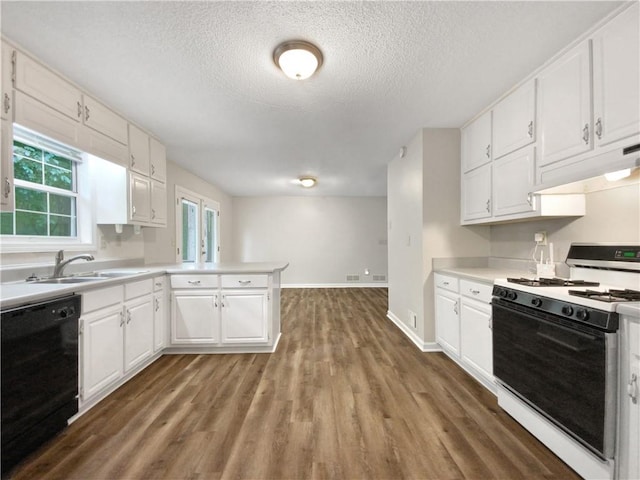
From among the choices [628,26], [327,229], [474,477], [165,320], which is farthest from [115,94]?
[327,229]

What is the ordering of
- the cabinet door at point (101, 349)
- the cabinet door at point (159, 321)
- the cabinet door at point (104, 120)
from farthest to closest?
the cabinet door at point (159, 321) → the cabinet door at point (104, 120) → the cabinet door at point (101, 349)

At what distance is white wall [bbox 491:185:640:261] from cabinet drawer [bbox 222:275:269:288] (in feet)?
8.17

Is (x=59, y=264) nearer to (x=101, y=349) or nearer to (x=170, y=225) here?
(x=101, y=349)

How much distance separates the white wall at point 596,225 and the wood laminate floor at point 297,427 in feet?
4.31

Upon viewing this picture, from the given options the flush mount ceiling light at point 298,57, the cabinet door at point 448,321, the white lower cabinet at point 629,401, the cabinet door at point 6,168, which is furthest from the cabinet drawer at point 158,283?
the white lower cabinet at point 629,401

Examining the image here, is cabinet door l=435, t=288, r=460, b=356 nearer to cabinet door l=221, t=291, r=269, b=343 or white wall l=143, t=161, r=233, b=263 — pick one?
cabinet door l=221, t=291, r=269, b=343

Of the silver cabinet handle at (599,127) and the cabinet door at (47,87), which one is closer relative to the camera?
the silver cabinet handle at (599,127)

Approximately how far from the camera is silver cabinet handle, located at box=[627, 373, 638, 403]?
A: 3.94ft

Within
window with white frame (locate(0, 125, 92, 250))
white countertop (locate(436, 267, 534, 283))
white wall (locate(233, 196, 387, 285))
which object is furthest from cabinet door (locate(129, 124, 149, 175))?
white wall (locate(233, 196, 387, 285))

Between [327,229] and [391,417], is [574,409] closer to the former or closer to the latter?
[391,417]

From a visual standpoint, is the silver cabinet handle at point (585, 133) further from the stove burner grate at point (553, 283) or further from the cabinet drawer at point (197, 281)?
the cabinet drawer at point (197, 281)

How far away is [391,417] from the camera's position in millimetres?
1904

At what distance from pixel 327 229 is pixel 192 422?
6.03 meters

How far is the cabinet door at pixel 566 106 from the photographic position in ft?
5.61
